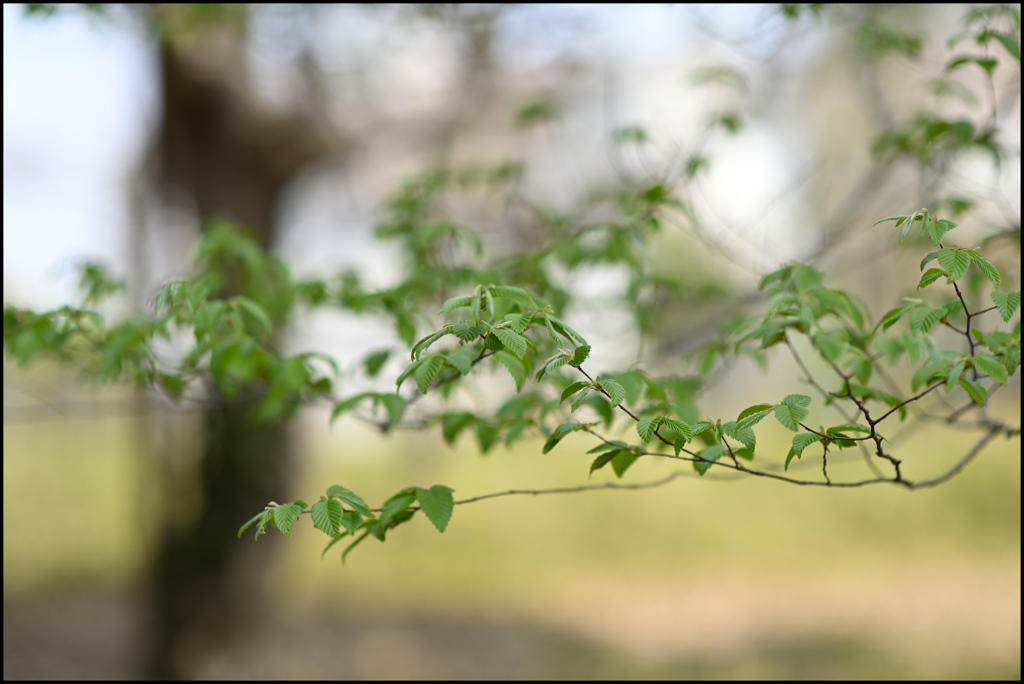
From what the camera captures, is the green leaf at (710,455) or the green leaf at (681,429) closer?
the green leaf at (681,429)

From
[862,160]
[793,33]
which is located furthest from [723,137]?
[862,160]

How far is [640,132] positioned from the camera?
2443 millimetres

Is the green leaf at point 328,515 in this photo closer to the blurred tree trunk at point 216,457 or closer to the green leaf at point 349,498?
the green leaf at point 349,498

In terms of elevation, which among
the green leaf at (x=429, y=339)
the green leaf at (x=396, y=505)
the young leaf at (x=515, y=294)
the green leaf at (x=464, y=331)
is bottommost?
the green leaf at (x=396, y=505)

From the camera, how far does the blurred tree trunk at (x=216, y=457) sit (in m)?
4.16

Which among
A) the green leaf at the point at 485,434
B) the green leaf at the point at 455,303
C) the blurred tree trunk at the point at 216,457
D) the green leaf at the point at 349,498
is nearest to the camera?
the green leaf at the point at 455,303

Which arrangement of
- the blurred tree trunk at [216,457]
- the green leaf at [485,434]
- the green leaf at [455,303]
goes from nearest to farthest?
the green leaf at [455,303] → the green leaf at [485,434] → the blurred tree trunk at [216,457]

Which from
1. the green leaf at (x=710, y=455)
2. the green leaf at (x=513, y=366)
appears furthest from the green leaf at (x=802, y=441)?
the green leaf at (x=513, y=366)

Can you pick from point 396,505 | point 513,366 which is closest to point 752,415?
point 513,366

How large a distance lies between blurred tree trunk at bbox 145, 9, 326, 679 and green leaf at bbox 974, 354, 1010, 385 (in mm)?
3770

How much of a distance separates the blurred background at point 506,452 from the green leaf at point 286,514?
4.06 ft

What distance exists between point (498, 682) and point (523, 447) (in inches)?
144

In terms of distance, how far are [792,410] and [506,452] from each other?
12.7ft

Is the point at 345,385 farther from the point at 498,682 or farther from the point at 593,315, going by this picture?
the point at 498,682
